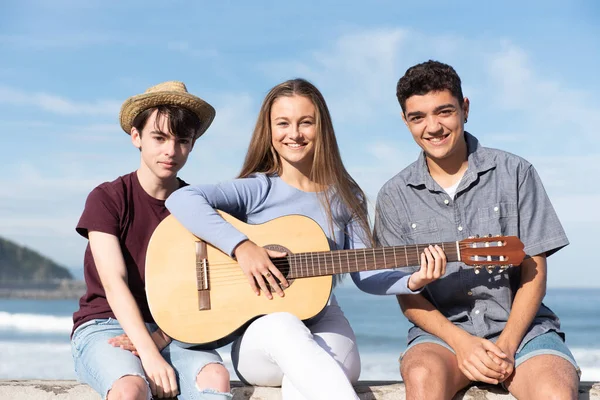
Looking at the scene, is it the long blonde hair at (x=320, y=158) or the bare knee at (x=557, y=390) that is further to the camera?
the long blonde hair at (x=320, y=158)

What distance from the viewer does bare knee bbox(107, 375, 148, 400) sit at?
249 cm

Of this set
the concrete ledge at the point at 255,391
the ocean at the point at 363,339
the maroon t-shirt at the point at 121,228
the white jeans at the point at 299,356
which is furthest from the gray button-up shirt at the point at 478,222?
the ocean at the point at 363,339

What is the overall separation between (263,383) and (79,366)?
79cm

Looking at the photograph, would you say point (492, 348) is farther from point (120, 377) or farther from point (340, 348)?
point (120, 377)

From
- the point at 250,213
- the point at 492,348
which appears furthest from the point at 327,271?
the point at 492,348

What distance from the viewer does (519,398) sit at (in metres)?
2.72

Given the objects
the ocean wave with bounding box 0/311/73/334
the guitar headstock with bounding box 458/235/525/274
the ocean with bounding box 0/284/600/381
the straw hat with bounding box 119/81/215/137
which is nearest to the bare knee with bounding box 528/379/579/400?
the guitar headstock with bounding box 458/235/525/274

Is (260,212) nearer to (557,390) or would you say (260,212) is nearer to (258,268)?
(258,268)

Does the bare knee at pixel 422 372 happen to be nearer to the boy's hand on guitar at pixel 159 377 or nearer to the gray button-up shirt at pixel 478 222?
the gray button-up shirt at pixel 478 222

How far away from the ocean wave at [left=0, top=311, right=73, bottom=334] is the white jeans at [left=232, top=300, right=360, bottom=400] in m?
15.0

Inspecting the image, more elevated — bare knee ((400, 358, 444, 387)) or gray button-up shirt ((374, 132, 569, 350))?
gray button-up shirt ((374, 132, 569, 350))

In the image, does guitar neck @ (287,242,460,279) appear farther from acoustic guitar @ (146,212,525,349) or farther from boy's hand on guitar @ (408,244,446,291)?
boy's hand on guitar @ (408,244,446,291)

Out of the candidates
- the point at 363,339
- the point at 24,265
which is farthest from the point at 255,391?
the point at 24,265

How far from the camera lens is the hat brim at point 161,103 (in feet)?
10.5
